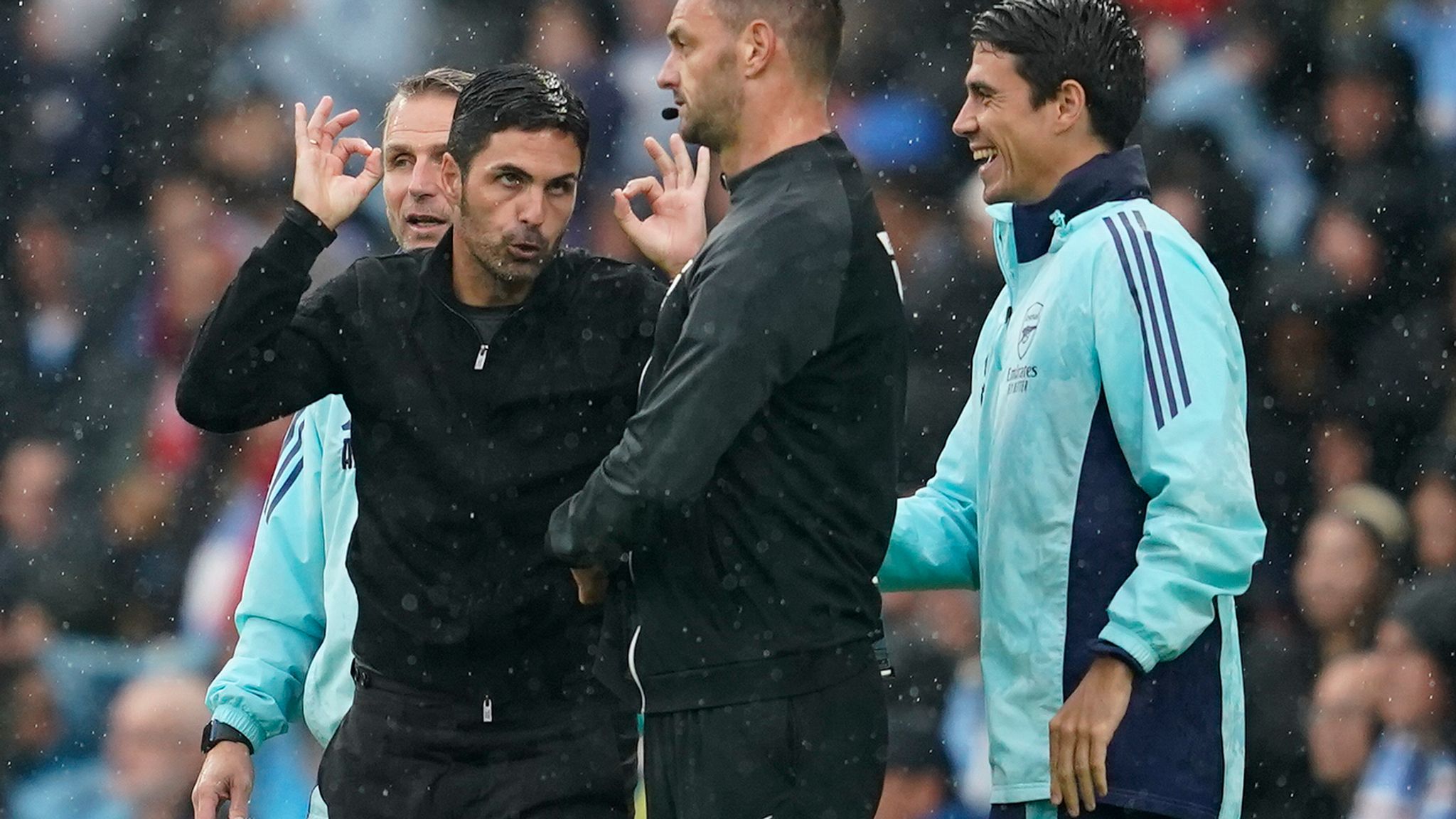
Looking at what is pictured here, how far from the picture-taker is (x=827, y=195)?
287cm

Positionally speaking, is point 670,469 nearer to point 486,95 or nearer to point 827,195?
point 827,195

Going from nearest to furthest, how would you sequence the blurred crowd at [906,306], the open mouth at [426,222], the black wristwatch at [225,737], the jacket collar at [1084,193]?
the jacket collar at [1084,193]
the black wristwatch at [225,737]
the open mouth at [426,222]
the blurred crowd at [906,306]

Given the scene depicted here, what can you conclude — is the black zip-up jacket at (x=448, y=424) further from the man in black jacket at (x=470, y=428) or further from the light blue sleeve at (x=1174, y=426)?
the light blue sleeve at (x=1174, y=426)

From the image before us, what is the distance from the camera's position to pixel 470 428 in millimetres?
3293

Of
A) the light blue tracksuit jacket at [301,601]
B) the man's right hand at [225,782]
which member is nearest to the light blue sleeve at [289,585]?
the light blue tracksuit jacket at [301,601]

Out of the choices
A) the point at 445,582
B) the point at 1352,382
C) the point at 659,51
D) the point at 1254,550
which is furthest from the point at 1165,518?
the point at 659,51

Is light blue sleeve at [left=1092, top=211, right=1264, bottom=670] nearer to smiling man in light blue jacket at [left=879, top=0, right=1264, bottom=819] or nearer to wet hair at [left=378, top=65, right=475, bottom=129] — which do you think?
smiling man in light blue jacket at [left=879, top=0, right=1264, bottom=819]

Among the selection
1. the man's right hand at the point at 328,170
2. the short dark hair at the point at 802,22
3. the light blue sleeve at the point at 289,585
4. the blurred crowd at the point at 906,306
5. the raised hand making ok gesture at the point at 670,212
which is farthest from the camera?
the blurred crowd at the point at 906,306

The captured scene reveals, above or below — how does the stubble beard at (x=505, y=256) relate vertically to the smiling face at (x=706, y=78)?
below

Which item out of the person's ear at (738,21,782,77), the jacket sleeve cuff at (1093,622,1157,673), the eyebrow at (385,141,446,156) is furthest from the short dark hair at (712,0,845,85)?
the eyebrow at (385,141,446,156)

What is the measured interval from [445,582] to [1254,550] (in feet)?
4.00

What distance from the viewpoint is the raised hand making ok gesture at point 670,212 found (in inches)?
139

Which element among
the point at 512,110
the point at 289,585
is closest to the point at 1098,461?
the point at 512,110

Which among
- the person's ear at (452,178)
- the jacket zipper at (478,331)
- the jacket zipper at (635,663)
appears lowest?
the jacket zipper at (635,663)
